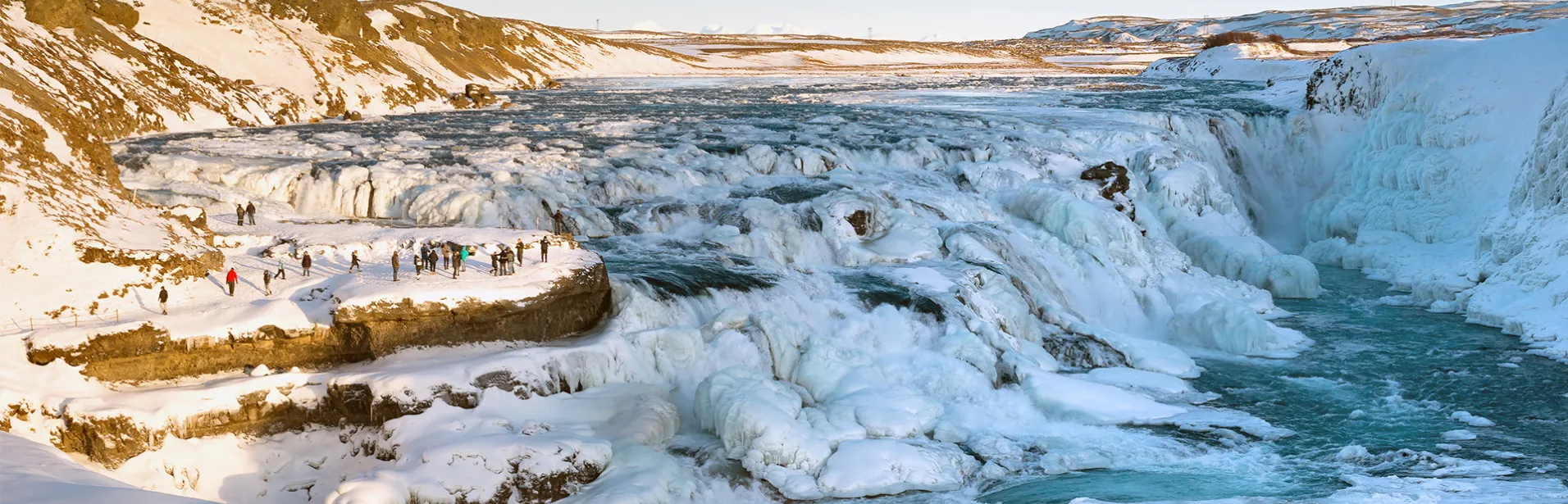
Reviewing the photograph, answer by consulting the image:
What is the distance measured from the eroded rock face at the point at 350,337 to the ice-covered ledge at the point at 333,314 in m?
0.01

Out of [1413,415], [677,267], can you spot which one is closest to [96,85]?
[677,267]

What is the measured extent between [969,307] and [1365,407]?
6813 mm

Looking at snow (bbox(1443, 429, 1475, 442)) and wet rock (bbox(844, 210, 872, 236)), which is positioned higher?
wet rock (bbox(844, 210, 872, 236))

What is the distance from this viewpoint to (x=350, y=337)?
58.4 ft

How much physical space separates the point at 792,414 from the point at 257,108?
3367cm

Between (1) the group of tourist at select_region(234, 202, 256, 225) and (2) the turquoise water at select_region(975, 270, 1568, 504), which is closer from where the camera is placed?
(2) the turquoise water at select_region(975, 270, 1568, 504)

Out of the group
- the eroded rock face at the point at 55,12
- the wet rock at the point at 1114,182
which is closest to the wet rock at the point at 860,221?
the wet rock at the point at 1114,182

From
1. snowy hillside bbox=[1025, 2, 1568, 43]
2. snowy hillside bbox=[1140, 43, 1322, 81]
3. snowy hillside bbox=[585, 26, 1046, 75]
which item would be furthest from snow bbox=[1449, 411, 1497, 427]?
snowy hillside bbox=[1025, 2, 1568, 43]

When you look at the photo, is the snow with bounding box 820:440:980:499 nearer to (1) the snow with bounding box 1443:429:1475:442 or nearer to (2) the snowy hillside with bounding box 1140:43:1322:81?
(1) the snow with bounding box 1443:429:1475:442

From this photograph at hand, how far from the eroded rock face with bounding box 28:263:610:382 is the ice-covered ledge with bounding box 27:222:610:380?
1 cm

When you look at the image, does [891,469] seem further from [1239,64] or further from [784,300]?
[1239,64]

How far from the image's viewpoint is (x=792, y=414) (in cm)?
1777

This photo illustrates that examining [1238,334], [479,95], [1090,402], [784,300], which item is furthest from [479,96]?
[1090,402]

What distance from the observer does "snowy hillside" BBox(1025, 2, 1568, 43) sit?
123188 mm
